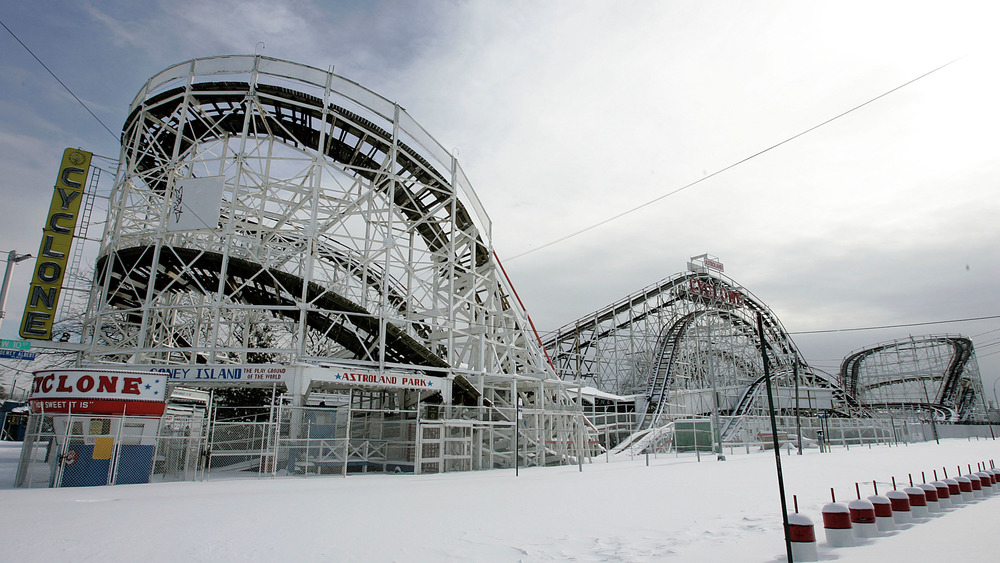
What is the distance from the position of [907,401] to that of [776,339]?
703 inches

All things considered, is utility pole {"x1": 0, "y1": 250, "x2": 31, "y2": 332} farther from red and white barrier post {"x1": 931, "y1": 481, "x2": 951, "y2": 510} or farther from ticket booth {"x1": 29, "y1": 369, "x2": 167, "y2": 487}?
red and white barrier post {"x1": 931, "y1": 481, "x2": 951, "y2": 510}

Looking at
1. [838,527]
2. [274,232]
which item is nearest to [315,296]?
[274,232]

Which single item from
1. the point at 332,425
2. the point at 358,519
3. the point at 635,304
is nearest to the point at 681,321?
the point at 635,304

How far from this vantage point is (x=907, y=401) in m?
57.6

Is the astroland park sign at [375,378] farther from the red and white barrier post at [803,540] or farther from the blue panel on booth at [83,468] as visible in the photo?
the red and white barrier post at [803,540]

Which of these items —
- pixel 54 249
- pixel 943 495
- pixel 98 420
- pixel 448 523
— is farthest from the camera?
pixel 54 249

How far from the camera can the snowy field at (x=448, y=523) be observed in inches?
256

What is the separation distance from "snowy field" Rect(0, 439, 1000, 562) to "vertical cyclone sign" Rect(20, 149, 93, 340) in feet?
23.5

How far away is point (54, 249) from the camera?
19797 mm

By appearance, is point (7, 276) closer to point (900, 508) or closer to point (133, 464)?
point (133, 464)

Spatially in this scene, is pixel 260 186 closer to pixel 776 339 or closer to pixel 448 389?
pixel 448 389

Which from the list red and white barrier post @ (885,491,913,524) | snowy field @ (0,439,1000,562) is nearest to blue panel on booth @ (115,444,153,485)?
snowy field @ (0,439,1000,562)

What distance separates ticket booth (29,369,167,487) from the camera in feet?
44.6

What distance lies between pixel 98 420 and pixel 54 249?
30.0 ft
